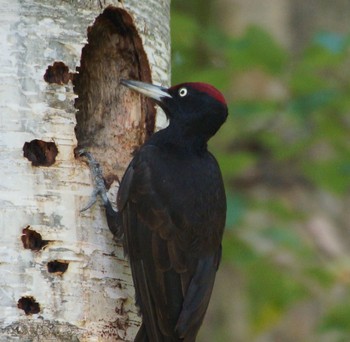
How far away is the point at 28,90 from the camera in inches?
182

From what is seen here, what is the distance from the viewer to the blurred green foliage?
7027 millimetres

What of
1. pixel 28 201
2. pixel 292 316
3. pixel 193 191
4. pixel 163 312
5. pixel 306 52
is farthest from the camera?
pixel 292 316

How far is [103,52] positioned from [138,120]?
0.38 metres

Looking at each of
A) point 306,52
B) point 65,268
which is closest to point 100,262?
point 65,268

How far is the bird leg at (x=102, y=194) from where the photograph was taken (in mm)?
4820

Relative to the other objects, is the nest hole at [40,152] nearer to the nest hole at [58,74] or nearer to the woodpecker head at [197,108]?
the nest hole at [58,74]

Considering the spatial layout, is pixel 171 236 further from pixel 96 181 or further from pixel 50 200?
pixel 50 200

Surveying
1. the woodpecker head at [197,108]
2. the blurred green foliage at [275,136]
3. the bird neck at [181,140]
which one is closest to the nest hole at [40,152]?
the bird neck at [181,140]

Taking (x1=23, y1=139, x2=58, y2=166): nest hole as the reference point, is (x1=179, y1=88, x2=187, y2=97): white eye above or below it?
above

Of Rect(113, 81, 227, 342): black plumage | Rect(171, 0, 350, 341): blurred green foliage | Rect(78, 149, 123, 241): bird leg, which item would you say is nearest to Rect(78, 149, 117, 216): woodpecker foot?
Rect(78, 149, 123, 241): bird leg

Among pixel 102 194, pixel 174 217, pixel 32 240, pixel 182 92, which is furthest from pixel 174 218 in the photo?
pixel 32 240

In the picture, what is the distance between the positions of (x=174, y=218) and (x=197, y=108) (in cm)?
72

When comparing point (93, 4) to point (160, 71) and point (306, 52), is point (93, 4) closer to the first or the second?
point (160, 71)

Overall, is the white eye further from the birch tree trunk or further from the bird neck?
the birch tree trunk
